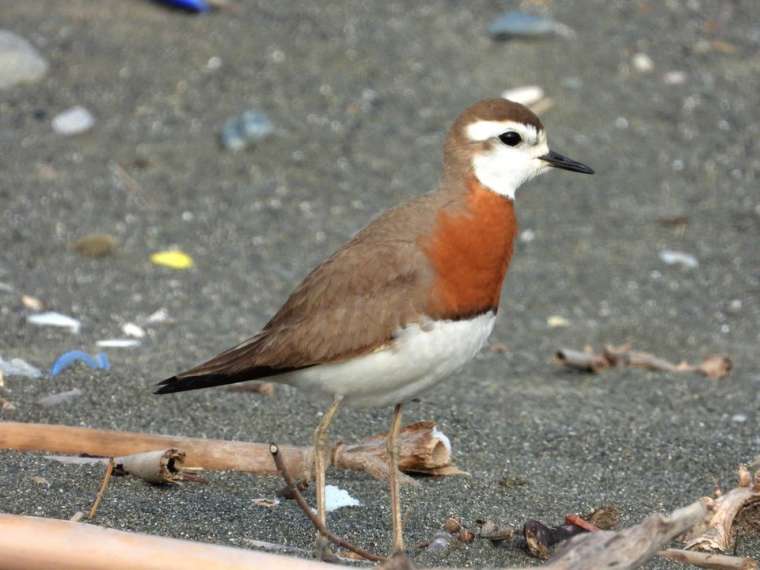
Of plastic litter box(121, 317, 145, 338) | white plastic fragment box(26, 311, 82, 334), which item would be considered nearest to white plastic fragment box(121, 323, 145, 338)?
plastic litter box(121, 317, 145, 338)

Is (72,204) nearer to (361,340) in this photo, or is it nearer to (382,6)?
(382,6)

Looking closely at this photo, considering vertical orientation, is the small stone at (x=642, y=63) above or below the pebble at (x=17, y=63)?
above

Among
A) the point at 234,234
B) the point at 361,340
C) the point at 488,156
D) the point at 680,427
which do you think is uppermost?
the point at 488,156

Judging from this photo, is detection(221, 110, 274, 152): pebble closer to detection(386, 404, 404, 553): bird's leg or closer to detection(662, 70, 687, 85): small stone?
detection(662, 70, 687, 85): small stone

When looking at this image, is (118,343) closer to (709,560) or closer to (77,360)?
(77,360)

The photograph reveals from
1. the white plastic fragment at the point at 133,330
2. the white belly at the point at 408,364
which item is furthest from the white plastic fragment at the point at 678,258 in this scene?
the white belly at the point at 408,364

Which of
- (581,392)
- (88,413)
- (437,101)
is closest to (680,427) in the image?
(581,392)

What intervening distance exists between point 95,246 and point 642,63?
4.24 meters

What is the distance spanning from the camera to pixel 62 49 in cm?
914

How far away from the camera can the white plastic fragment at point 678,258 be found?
784 centimetres

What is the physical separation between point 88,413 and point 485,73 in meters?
4.69

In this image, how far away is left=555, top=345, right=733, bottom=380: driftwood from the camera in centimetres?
641

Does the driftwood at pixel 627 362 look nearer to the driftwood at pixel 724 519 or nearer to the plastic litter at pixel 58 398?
the driftwood at pixel 724 519

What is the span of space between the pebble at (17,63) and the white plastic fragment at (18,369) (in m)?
3.61
